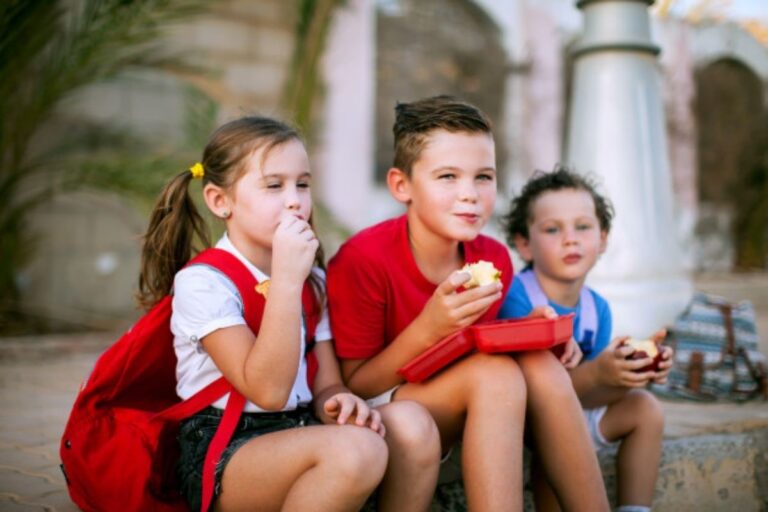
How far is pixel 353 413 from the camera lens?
1.65 meters

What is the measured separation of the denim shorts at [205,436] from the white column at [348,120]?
4948 mm

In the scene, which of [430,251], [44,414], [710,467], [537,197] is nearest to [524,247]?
[537,197]

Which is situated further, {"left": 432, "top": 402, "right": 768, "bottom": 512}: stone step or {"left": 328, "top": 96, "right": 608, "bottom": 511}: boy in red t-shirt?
{"left": 432, "top": 402, "right": 768, "bottom": 512}: stone step

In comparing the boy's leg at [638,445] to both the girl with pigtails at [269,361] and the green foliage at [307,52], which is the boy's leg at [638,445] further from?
the green foliage at [307,52]

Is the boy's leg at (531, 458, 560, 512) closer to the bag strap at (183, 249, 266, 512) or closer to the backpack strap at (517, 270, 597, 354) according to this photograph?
the backpack strap at (517, 270, 597, 354)

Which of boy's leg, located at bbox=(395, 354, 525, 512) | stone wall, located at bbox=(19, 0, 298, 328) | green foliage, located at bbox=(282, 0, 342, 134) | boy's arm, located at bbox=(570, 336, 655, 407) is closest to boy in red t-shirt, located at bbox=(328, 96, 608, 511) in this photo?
boy's leg, located at bbox=(395, 354, 525, 512)

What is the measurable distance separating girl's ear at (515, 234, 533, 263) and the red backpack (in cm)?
106

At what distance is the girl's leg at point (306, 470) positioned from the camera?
1.50 m

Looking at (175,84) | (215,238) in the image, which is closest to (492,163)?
(215,238)

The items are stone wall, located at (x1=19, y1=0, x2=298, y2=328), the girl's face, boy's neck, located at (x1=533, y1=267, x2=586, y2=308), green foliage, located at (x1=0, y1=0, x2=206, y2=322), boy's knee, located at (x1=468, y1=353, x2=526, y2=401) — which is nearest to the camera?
boy's knee, located at (x1=468, y1=353, x2=526, y2=401)

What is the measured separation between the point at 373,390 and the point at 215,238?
1.98 meters

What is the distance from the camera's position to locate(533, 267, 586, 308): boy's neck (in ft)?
7.71

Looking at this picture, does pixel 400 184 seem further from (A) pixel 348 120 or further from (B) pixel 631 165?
(A) pixel 348 120

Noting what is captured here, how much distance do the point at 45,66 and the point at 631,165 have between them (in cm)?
342
